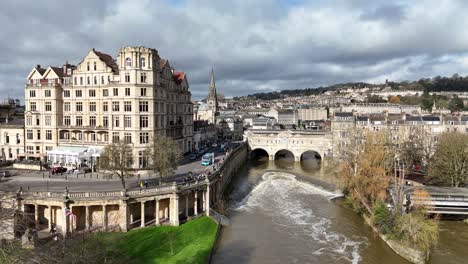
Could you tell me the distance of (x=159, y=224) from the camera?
132ft

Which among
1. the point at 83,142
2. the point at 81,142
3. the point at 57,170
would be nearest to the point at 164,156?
the point at 57,170

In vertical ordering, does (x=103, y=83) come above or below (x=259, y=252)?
above

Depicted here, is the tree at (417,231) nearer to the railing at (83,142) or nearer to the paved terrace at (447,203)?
the paved terrace at (447,203)

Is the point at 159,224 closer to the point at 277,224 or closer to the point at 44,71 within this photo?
the point at 277,224

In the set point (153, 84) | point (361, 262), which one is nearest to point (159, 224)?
point (361, 262)

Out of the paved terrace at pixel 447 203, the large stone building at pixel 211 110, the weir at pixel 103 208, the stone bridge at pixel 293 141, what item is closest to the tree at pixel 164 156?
the weir at pixel 103 208

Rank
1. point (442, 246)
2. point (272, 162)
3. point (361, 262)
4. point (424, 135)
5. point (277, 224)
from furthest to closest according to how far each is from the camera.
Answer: point (272, 162) → point (424, 135) → point (277, 224) → point (442, 246) → point (361, 262)

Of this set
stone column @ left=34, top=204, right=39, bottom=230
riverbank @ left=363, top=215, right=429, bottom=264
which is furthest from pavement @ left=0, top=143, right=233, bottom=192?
riverbank @ left=363, top=215, right=429, bottom=264

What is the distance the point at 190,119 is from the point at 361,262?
5112cm

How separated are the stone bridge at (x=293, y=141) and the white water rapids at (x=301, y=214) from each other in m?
23.4

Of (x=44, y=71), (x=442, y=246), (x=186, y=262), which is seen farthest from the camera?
(x=44, y=71)

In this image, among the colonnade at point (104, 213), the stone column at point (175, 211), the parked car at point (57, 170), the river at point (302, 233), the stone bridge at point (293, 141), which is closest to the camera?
the river at point (302, 233)

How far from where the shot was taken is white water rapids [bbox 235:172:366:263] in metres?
39.1

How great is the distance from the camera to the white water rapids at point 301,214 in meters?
39.1
